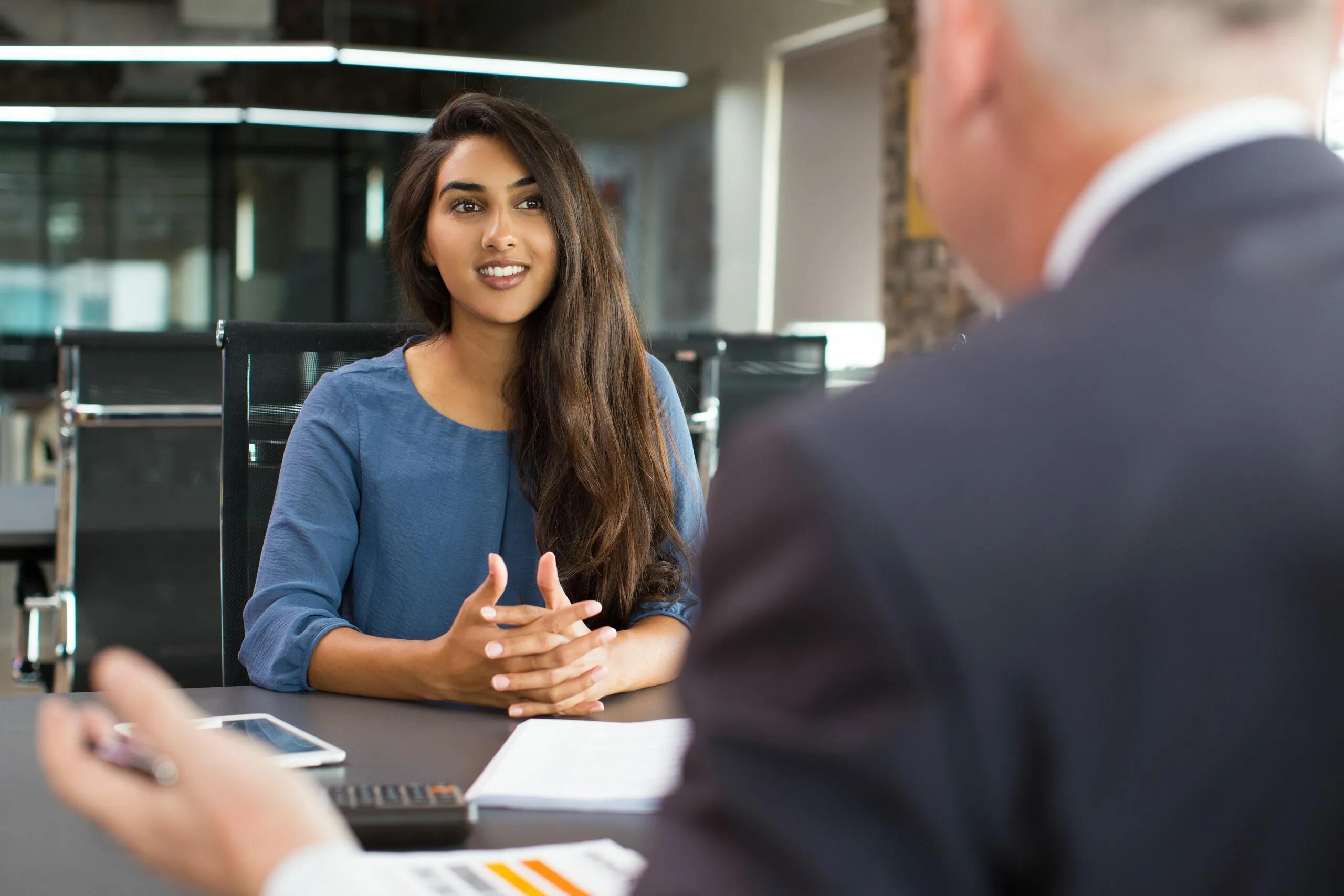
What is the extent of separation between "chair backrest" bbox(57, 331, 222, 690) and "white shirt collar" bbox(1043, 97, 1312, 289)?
2377 mm

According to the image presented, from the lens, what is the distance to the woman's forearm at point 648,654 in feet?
4.33

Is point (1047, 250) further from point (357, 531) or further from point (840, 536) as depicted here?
point (357, 531)

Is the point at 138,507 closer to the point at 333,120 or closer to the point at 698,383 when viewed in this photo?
the point at 698,383

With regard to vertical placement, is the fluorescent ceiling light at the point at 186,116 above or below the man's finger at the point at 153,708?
above

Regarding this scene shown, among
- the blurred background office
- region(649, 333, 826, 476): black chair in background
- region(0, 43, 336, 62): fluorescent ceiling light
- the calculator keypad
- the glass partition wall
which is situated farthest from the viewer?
the glass partition wall

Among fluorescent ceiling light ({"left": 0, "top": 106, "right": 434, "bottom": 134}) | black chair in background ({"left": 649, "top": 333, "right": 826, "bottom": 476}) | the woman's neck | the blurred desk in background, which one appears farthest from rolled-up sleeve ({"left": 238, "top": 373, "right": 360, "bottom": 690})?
fluorescent ceiling light ({"left": 0, "top": 106, "right": 434, "bottom": 134})

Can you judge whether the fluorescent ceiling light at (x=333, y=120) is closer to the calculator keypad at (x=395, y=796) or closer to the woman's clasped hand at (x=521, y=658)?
the woman's clasped hand at (x=521, y=658)

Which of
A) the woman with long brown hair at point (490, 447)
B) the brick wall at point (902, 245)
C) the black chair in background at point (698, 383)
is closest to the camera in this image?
the woman with long brown hair at point (490, 447)

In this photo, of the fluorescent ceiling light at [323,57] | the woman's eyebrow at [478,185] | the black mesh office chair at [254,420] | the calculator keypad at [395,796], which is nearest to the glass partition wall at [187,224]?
the fluorescent ceiling light at [323,57]

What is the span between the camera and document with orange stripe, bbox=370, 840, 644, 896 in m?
0.76

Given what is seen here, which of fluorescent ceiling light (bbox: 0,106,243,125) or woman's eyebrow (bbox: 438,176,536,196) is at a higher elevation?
fluorescent ceiling light (bbox: 0,106,243,125)

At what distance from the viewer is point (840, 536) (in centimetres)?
37

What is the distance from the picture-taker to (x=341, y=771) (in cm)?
103

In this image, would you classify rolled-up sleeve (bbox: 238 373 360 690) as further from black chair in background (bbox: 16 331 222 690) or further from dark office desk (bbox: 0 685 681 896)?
black chair in background (bbox: 16 331 222 690)
